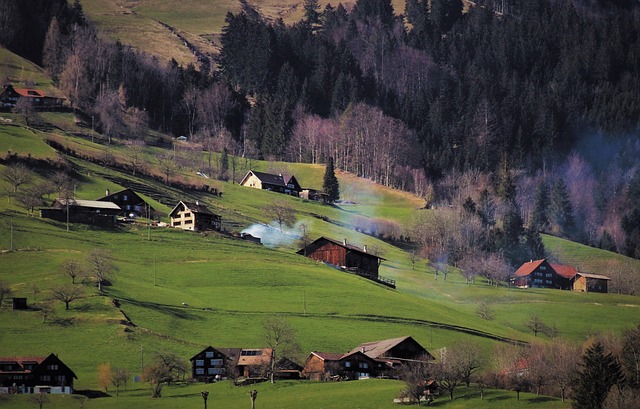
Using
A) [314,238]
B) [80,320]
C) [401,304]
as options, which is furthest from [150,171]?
[80,320]

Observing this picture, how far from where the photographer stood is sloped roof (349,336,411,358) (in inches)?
4343

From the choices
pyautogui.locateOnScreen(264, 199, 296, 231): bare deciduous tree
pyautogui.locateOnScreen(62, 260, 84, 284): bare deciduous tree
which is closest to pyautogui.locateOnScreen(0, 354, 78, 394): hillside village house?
pyautogui.locateOnScreen(62, 260, 84, 284): bare deciduous tree

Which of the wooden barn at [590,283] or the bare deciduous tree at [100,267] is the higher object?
the bare deciduous tree at [100,267]

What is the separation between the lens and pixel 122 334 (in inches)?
4267

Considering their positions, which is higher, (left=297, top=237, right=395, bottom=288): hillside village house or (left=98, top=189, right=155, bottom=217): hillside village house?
(left=98, top=189, right=155, bottom=217): hillside village house

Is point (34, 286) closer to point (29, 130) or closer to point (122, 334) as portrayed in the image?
point (122, 334)

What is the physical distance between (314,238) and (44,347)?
224 ft

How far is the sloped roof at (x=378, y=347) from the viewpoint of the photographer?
110312 mm

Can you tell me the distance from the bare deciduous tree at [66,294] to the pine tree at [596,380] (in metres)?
47.7

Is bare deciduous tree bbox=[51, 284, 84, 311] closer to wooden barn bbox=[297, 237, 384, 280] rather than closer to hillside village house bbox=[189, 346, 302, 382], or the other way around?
hillside village house bbox=[189, 346, 302, 382]

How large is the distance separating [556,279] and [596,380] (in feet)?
319

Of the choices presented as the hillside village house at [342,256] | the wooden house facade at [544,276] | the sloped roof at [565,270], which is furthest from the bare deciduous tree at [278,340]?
the sloped roof at [565,270]

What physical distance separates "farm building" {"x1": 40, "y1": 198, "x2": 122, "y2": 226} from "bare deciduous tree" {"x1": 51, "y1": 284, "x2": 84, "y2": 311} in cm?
3136

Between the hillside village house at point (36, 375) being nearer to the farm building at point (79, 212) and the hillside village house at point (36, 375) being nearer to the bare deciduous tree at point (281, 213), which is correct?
the farm building at point (79, 212)
